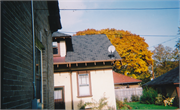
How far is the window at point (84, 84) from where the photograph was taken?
10.8m

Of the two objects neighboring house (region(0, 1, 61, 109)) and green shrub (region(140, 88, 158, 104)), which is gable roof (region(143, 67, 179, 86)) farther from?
neighboring house (region(0, 1, 61, 109))

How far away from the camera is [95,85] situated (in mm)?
10867

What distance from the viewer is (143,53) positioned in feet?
95.6

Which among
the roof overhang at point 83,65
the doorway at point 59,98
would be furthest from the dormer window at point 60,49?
the doorway at point 59,98

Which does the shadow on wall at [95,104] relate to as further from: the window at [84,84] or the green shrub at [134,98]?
the green shrub at [134,98]

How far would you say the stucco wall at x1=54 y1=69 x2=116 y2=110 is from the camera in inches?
418

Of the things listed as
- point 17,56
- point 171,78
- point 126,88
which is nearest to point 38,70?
point 17,56

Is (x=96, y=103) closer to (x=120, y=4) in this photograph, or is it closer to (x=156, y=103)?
(x=120, y=4)

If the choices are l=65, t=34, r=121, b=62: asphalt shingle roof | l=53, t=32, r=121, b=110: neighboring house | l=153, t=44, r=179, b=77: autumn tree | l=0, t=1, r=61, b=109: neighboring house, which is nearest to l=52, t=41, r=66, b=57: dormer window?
l=53, t=32, r=121, b=110: neighboring house

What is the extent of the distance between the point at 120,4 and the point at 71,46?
6193 mm

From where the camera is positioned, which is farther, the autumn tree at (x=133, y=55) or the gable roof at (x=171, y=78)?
the autumn tree at (x=133, y=55)

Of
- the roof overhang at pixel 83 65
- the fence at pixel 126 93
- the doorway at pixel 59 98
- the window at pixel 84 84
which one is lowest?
the fence at pixel 126 93

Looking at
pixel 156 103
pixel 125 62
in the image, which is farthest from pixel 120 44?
pixel 156 103

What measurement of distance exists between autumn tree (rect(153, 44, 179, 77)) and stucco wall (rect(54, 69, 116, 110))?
88.7ft
